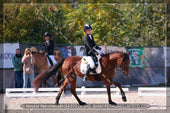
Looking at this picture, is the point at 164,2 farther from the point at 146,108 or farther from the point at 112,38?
the point at 146,108

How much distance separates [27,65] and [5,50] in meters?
1.81

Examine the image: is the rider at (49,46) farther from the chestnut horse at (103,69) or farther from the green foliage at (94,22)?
the green foliage at (94,22)

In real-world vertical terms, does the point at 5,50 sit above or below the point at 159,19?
below

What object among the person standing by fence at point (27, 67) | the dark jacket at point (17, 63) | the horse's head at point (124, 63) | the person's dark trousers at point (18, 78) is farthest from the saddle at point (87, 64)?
the person's dark trousers at point (18, 78)

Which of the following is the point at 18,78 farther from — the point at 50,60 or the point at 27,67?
the point at 50,60

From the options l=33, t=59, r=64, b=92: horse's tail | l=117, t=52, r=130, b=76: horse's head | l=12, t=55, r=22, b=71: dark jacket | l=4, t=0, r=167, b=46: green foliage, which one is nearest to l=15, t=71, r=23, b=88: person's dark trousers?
l=12, t=55, r=22, b=71: dark jacket

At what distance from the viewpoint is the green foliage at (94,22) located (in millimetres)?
16875

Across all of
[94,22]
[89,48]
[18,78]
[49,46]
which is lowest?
[18,78]

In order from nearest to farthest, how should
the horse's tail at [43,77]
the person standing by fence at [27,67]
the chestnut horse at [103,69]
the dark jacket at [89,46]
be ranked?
the dark jacket at [89,46], the chestnut horse at [103,69], the horse's tail at [43,77], the person standing by fence at [27,67]

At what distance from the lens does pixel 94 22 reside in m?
17.2

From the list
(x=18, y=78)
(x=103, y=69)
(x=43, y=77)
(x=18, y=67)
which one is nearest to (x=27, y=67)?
(x=18, y=67)

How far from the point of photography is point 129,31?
1820 centimetres

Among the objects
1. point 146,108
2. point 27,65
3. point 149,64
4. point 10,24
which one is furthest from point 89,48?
point 10,24

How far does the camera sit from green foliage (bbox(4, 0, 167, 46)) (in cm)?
1688
